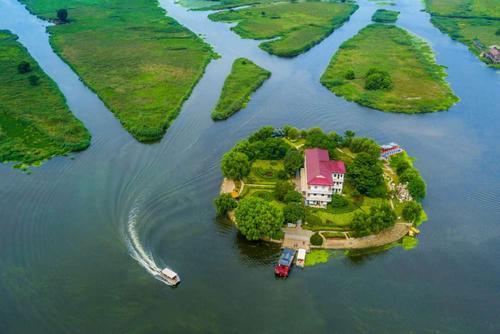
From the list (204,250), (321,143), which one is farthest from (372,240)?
(204,250)

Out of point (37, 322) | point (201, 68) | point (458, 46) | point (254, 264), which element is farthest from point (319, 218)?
point (458, 46)

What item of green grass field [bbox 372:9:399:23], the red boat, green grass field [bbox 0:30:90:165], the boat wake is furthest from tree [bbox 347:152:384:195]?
green grass field [bbox 372:9:399:23]

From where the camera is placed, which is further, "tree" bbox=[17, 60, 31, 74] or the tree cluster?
"tree" bbox=[17, 60, 31, 74]

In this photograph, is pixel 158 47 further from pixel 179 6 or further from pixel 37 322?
pixel 37 322

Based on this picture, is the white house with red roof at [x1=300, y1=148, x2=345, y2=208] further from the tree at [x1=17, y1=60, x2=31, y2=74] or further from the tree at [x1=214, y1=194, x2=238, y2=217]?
the tree at [x1=17, y1=60, x2=31, y2=74]

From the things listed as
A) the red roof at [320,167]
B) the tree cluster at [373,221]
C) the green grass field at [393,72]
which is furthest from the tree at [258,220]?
the green grass field at [393,72]

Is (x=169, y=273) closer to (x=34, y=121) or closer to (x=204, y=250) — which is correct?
(x=204, y=250)
